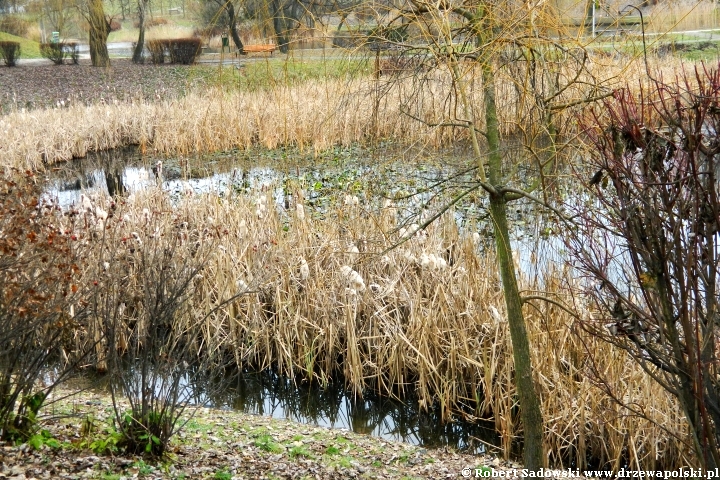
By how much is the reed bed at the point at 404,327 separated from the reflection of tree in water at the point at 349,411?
4.1 inches

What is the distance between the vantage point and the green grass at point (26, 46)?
37.5 meters

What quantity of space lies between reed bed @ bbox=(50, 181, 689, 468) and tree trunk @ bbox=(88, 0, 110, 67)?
63.2 ft

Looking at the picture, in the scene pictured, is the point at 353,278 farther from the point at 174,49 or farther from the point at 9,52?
the point at 9,52

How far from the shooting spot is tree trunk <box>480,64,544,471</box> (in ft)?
13.5

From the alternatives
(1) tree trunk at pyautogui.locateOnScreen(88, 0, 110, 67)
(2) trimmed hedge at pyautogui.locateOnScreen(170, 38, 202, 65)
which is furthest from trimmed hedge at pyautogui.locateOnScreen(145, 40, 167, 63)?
(1) tree trunk at pyautogui.locateOnScreen(88, 0, 110, 67)

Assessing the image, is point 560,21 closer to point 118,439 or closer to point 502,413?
point 502,413

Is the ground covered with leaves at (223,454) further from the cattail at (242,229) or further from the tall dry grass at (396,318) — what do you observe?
the cattail at (242,229)

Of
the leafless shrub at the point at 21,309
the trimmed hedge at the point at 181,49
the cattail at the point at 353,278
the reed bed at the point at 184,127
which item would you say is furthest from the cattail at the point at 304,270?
the trimmed hedge at the point at 181,49

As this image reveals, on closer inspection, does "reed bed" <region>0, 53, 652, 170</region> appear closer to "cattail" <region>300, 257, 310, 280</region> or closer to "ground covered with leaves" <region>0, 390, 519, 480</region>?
"cattail" <region>300, 257, 310, 280</region>

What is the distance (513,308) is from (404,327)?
2514 mm

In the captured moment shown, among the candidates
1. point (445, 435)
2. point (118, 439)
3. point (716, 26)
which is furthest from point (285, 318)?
point (716, 26)

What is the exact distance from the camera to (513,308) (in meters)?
4.12

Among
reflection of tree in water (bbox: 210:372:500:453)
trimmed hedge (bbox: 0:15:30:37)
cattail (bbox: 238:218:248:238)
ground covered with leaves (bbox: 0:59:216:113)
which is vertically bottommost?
reflection of tree in water (bbox: 210:372:500:453)

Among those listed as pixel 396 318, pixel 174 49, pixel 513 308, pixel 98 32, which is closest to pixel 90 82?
pixel 98 32
